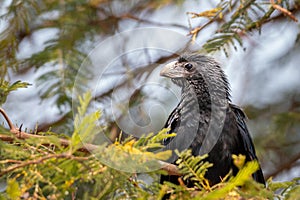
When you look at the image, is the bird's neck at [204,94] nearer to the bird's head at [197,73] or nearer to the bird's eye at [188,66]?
the bird's head at [197,73]

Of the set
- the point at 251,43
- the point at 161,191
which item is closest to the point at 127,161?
the point at 161,191

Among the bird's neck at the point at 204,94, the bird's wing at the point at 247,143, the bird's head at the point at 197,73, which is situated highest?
the bird's head at the point at 197,73

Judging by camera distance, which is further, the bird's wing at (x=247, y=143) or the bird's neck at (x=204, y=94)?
the bird's neck at (x=204, y=94)

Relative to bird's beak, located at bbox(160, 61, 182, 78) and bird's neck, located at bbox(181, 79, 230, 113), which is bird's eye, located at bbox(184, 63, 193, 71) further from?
bird's neck, located at bbox(181, 79, 230, 113)

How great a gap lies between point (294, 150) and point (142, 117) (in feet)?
7.78

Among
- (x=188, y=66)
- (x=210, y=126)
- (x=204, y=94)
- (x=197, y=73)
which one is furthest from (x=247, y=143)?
(x=188, y=66)

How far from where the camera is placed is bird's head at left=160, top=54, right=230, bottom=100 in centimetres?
447

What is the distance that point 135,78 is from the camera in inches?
219

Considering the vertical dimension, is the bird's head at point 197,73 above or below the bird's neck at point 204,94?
above

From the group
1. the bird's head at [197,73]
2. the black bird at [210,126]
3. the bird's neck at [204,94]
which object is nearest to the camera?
the black bird at [210,126]

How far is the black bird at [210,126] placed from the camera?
4.03 metres

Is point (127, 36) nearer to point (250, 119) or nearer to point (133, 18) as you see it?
point (133, 18)

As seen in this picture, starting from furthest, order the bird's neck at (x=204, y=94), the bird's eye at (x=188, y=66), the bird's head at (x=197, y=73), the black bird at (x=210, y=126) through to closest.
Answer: the bird's eye at (x=188, y=66)
the bird's head at (x=197, y=73)
the bird's neck at (x=204, y=94)
the black bird at (x=210, y=126)

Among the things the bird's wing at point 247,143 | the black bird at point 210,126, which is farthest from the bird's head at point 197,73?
the bird's wing at point 247,143
